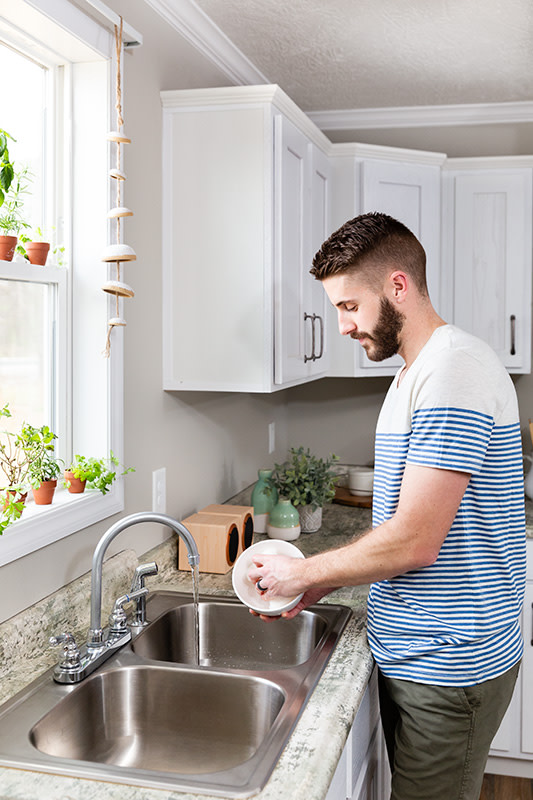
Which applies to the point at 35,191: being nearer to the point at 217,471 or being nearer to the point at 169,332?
the point at 169,332

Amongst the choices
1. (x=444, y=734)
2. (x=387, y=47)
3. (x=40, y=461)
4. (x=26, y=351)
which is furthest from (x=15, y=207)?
(x=387, y=47)

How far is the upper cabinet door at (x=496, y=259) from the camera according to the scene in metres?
3.15

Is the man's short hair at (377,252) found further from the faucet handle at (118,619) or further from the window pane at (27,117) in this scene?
the faucet handle at (118,619)

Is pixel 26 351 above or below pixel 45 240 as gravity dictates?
below

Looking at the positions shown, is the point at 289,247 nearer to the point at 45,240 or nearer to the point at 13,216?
the point at 45,240

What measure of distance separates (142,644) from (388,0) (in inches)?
72.1

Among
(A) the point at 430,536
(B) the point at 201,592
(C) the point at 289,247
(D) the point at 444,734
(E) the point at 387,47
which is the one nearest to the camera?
(A) the point at 430,536

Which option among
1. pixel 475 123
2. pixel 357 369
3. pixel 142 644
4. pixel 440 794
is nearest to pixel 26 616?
pixel 142 644

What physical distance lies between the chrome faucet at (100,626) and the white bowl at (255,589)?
0.37ft

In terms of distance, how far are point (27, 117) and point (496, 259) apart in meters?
2.07

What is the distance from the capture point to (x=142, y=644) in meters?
1.73

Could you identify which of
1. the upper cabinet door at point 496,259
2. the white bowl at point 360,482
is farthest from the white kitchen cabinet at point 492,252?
the white bowl at point 360,482

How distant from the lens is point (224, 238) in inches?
84.5

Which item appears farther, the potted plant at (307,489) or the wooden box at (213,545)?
the potted plant at (307,489)
